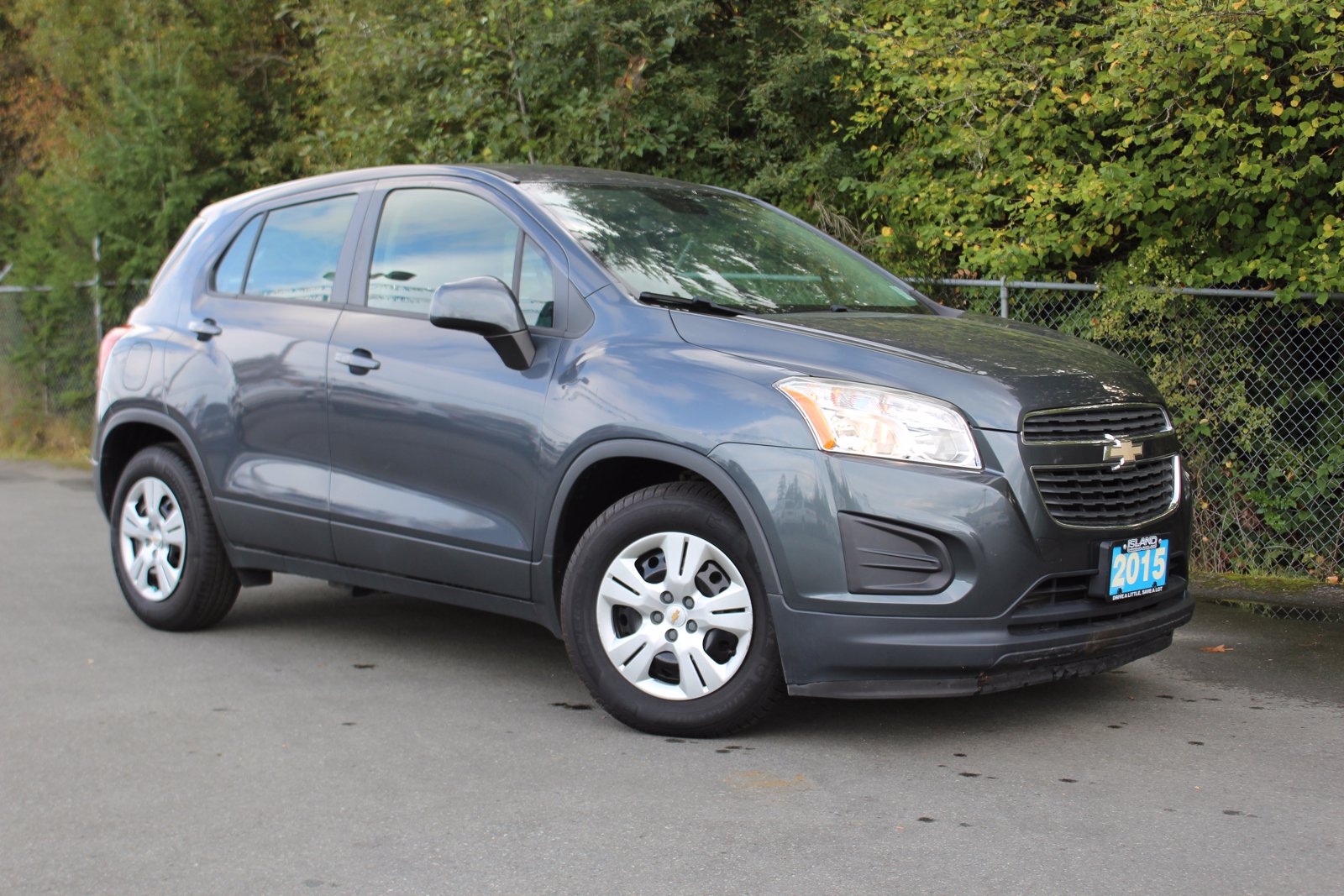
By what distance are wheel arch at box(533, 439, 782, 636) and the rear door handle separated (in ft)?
6.71

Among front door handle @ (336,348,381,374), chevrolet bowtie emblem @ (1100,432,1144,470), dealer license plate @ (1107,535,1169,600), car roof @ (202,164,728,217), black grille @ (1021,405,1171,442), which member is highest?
car roof @ (202,164,728,217)

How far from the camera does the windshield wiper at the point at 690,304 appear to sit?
15.7ft

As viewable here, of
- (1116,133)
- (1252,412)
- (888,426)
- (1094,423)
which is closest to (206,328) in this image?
(888,426)

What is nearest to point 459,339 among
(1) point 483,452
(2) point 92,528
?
(1) point 483,452

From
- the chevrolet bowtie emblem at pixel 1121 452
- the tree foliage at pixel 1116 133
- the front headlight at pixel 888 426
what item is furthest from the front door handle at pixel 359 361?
the tree foliage at pixel 1116 133

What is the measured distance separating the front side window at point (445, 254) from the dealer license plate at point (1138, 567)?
6.63 feet

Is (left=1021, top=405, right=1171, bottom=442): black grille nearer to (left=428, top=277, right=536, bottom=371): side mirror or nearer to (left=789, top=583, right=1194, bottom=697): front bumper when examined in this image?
(left=789, top=583, right=1194, bottom=697): front bumper

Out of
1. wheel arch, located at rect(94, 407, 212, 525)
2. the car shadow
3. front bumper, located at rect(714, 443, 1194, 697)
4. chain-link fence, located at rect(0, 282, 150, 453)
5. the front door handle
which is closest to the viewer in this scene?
front bumper, located at rect(714, 443, 1194, 697)

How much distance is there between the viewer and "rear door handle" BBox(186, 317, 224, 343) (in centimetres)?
607

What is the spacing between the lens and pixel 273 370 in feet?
18.9

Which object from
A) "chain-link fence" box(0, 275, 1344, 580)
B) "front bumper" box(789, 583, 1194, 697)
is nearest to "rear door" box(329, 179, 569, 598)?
"front bumper" box(789, 583, 1194, 697)

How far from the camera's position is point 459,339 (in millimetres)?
5129

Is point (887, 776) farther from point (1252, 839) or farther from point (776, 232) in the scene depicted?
point (776, 232)

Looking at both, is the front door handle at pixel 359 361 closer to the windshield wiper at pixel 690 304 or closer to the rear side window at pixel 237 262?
the rear side window at pixel 237 262
